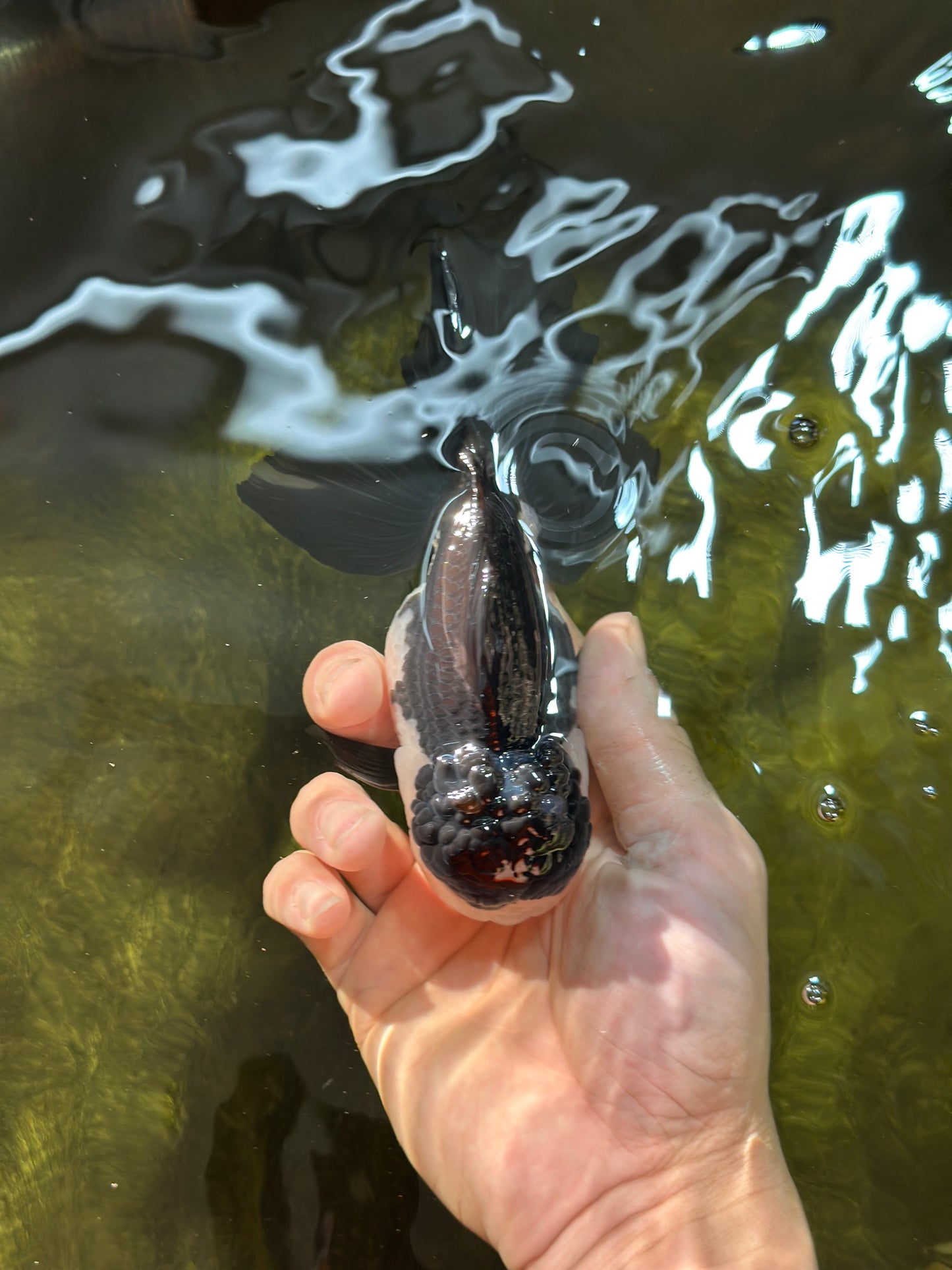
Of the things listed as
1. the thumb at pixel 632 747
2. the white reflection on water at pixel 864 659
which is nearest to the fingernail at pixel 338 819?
the thumb at pixel 632 747

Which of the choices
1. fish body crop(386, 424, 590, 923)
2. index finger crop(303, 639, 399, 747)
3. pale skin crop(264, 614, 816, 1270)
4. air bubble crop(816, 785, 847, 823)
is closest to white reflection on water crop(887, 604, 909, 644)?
air bubble crop(816, 785, 847, 823)

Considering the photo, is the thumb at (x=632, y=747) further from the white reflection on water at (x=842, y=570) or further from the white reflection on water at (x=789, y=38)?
the white reflection on water at (x=789, y=38)

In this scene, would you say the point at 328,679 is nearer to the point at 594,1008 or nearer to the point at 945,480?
the point at 594,1008

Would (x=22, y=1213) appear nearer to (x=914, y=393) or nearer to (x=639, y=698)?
(x=639, y=698)

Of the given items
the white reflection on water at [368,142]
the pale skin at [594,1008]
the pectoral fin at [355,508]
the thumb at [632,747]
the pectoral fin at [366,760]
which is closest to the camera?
the pale skin at [594,1008]

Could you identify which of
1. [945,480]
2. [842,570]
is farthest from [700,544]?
[945,480]

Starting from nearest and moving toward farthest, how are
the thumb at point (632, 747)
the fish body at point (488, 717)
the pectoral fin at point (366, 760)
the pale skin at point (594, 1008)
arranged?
the fish body at point (488, 717)
the pale skin at point (594, 1008)
the thumb at point (632, 747)
the pectoral fin at point (366, 760)
